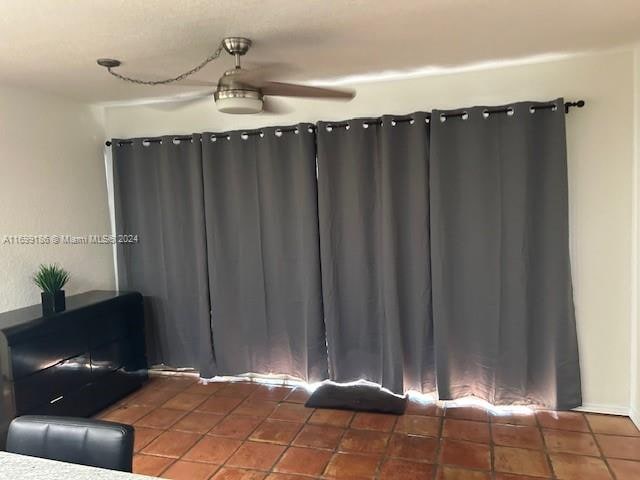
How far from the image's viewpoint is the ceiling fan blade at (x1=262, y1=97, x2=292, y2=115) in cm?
350

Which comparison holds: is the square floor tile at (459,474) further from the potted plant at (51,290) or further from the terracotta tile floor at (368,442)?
the potted plant at (51,290)

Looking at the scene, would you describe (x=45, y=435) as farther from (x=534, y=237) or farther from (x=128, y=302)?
Result: (x=534, y=237)

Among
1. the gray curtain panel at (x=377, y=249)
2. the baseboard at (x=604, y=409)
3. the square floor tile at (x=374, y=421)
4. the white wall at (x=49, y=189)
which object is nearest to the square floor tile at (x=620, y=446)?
the baseboard at (x=604, y=409)

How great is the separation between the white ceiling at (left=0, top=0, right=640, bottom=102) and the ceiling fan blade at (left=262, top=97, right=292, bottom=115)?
480 millimetres

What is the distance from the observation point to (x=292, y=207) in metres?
3.49

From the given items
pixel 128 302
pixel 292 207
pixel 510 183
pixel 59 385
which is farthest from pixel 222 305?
pixel 510 183

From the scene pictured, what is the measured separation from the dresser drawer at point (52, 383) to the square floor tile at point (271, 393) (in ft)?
3.78

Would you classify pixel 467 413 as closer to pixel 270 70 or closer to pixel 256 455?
pixel 256 455

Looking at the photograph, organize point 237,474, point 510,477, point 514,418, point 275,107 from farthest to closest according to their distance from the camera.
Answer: point 275,107 < point 514,418 < point 237,474 < point 510,477

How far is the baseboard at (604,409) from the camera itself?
118 inches

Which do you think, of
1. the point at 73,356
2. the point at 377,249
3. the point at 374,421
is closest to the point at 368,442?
the point at 374,421

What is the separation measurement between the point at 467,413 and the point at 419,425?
0.37 metres

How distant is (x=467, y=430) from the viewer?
2.90m

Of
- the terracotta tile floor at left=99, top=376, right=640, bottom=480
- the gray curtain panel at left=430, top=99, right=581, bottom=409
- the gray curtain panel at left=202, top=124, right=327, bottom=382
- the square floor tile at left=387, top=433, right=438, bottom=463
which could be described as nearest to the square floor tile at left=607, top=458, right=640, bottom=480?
the terracotta tile floor at left=99, top=376, right=640, bottom=480
